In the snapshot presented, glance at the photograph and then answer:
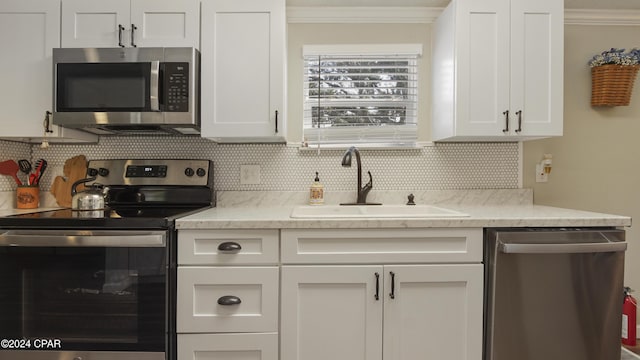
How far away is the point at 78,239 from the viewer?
4.75ft

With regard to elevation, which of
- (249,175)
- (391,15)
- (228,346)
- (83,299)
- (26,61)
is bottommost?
(228,346)

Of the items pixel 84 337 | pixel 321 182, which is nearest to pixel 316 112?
pixel 321 182

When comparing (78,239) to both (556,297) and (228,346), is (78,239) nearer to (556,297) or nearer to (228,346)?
(228,346)

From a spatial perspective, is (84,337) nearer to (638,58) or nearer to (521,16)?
(521,16)

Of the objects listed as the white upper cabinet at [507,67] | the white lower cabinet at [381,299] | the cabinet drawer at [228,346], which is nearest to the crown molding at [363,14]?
the white upper cabinet at [507,67]

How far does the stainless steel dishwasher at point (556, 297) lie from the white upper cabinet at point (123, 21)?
1.86 metres

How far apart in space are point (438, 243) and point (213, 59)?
4.66 ft

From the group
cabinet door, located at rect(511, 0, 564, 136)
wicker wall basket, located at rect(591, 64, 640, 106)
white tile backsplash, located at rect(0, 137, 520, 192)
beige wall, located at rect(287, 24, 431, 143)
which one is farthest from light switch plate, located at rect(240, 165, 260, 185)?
wicker wall basket, located at rect(591, 64, 640, 106)

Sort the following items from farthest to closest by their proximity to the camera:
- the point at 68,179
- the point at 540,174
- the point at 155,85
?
1. the point at 540,174
2. the point at 68,179
3. the point at 155,85

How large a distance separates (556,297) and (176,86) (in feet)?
6.56

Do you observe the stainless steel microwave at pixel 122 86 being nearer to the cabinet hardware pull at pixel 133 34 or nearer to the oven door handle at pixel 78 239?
the cabinet hardware pull at pixel 133 34

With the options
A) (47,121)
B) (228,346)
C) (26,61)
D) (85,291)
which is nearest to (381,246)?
(228,346)

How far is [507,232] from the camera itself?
60.9 inches

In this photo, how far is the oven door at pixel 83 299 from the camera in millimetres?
1457
